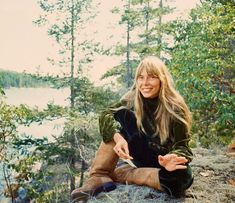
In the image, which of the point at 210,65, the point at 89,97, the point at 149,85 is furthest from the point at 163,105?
the point at 89,97

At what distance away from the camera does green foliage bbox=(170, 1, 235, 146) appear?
194 inches

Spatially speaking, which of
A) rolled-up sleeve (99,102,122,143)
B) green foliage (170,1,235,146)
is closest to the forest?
green foliage (170,1,235,146)

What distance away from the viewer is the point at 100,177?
10.6 feet

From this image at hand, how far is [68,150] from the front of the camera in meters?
11.9

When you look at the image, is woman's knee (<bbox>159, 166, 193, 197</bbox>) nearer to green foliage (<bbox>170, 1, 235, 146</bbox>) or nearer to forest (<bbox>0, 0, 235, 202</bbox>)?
forest (<bbox>0, 0, 235, 202</bbox>)

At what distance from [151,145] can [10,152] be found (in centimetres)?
839

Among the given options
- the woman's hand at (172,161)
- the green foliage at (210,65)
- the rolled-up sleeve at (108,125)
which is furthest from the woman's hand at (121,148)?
the green foliage at (210,65)

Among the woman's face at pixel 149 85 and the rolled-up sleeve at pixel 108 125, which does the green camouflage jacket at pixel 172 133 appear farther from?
the woman's face at pixel 149 85

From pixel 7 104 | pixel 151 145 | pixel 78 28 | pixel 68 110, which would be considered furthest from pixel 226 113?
pixel 78 28

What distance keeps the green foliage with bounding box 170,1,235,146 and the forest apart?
13 mm

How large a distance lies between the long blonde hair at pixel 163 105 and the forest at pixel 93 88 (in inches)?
24.7

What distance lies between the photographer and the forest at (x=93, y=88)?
17.4 feet

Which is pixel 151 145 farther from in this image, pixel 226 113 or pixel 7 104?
pixel 7 104

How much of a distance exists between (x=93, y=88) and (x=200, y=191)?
36.7ft
